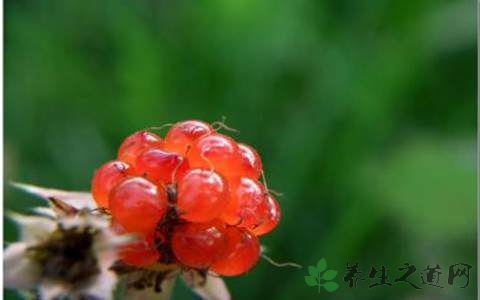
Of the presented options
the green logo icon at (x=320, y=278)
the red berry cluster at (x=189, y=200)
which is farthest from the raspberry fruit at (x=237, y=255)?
the green logo icon at (x=320, y=278)

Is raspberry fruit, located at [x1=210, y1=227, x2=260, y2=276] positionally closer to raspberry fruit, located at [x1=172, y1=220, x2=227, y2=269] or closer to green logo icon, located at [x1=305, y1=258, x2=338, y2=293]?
raspberry fruit, located at [x1=172, y1=220, x2=227, y2=269]

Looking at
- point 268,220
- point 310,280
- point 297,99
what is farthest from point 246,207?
point 297,99

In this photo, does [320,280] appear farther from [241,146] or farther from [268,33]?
[268,33]

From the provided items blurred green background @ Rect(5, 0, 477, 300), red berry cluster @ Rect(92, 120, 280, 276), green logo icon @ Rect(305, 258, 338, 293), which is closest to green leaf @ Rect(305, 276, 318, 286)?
green logo icon @ Rect(305, 258, 338, 293)

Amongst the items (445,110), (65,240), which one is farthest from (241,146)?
(445,110)

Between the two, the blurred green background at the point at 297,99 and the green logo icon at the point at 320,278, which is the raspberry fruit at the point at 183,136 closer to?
the green logo icon at the point at 320,278

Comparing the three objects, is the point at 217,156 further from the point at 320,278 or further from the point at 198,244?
the point at 320,278
